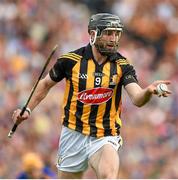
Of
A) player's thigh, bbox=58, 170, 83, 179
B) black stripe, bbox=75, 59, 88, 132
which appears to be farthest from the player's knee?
player's thigh, bbox=58, 170, 83, 179

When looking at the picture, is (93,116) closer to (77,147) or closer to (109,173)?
(77,147)

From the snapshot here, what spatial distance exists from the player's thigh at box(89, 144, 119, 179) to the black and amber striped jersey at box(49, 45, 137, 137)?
20 centimetres

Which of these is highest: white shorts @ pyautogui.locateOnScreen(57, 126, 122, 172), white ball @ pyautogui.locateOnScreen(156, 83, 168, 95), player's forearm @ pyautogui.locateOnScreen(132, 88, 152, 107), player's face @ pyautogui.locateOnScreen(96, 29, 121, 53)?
player's face @ pyautogui.locateOnScreen(96, 29, 121, 53)

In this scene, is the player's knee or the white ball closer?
the white ball

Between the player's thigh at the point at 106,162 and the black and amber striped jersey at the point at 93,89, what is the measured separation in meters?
0.20

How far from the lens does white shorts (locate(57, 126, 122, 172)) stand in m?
9.59

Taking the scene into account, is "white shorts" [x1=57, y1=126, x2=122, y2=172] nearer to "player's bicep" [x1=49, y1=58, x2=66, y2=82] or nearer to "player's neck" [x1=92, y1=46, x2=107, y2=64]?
"player's bicep" [x1=49, y1=58, x2=66, y2=82]

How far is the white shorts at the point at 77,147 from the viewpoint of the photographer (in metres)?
9.59

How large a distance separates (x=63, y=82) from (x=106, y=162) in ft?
24.4

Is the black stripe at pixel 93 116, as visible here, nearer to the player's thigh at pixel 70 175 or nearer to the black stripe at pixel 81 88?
the black stripe at pixel 81 88

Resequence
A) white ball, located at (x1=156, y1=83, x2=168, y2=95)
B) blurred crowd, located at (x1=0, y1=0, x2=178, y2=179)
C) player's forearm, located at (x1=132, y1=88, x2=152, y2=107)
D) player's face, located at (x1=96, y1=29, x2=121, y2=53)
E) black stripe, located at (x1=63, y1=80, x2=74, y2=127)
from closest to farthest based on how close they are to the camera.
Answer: white ball, located at (x1=156, y1=83, x2=168, y2=95)
player's forearm, located at (x1=132, y1=88, x2=152, y2=107)
player's face, located at (x1=96, y1=29, x2=121, y2=53)
black stripe, located at (x1=63, y1=80, x2=74, y2=127)
blurred crowd, located at (x1=0, y1=0, x2=178, y2=179)

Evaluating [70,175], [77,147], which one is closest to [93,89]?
[77,147]

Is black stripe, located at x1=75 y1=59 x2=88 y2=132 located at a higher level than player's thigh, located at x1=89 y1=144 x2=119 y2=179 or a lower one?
higher

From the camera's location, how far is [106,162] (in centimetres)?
933
